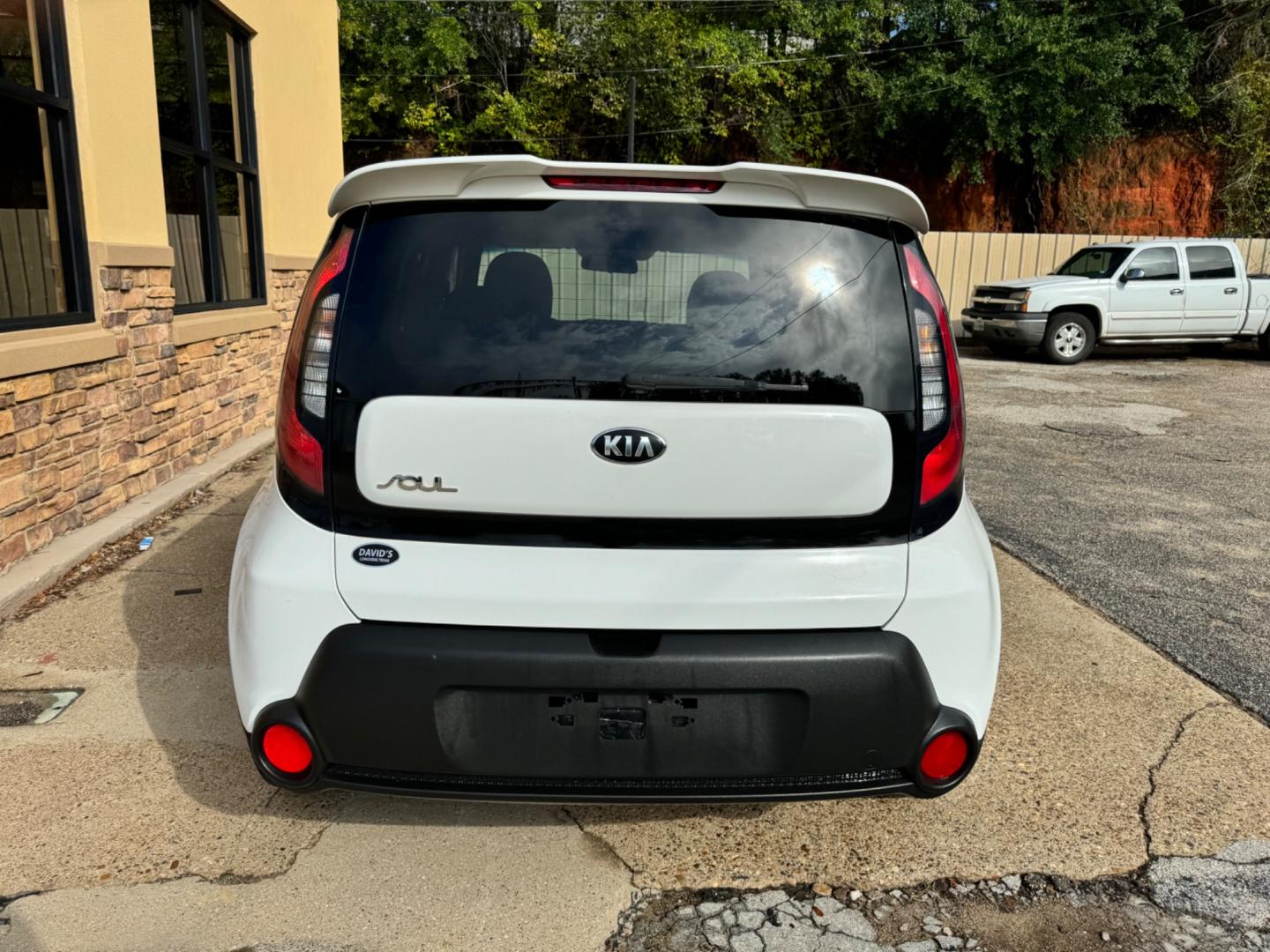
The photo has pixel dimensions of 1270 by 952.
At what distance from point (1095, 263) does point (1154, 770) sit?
14.9 meters

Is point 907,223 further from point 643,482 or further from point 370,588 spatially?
point 370,588

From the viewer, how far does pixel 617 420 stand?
2.07 meters

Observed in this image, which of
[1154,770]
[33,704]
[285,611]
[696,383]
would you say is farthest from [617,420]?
[33,704]

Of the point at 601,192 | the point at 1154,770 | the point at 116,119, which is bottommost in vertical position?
the point at 1154,770

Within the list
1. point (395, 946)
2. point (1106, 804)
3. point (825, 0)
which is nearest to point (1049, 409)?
point (1106, 804)

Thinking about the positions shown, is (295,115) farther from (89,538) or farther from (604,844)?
(604,844)

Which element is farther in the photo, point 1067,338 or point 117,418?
point 1067,338

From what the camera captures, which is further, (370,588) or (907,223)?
(907,223)

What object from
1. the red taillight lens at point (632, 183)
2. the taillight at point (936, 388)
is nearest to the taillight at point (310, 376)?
the red taillight lens at point (632, 183)

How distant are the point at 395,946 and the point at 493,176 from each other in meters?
1.79

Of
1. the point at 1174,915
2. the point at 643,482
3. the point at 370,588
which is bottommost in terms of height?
the point at 1174,915

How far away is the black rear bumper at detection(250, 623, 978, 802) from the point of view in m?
2.03

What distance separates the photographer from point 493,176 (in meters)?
2.15

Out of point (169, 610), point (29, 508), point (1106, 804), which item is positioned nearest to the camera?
point (1106, 804)
